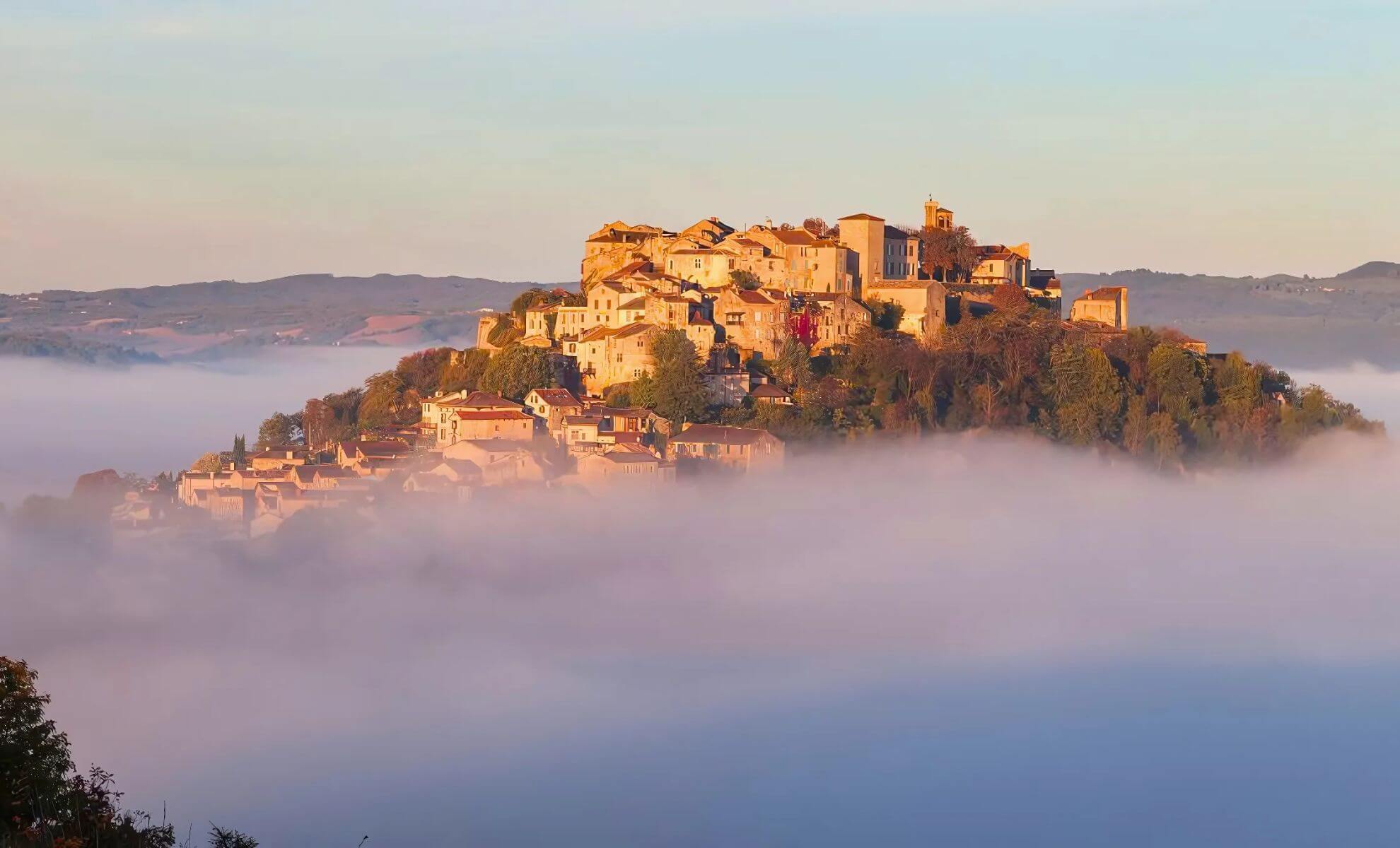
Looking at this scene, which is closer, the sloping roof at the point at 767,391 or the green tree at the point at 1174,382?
the sloping roof at the point at 767,391

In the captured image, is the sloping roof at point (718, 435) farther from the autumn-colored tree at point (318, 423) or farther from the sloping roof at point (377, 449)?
the autumn-colored tree at point (318, 423)

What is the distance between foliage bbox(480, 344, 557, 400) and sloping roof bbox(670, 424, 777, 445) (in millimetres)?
3898

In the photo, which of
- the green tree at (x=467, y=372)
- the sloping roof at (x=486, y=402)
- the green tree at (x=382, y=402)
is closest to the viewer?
the sloping roof at (x=486, y=402)

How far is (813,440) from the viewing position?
60.2m

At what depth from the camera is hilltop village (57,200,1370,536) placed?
57750 millimetres

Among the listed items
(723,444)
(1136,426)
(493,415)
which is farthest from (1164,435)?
(493,415)

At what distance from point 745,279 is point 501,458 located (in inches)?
344

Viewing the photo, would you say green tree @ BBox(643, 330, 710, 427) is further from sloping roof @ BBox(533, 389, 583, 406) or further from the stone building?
the stone building

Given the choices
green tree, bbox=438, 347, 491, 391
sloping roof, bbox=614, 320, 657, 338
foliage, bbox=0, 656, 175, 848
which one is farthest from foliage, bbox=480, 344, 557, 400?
foliage, bbox=0, 656, 175, 848

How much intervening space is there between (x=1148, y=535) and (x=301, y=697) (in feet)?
96.5

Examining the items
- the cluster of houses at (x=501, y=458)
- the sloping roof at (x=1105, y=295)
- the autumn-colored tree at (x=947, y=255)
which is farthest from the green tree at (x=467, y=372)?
the sloping roof at (x=1105, y=295)

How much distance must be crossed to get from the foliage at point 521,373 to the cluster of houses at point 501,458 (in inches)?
20.3

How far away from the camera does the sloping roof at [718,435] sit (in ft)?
189

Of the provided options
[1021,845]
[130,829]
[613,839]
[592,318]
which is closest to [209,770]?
[613,839]
